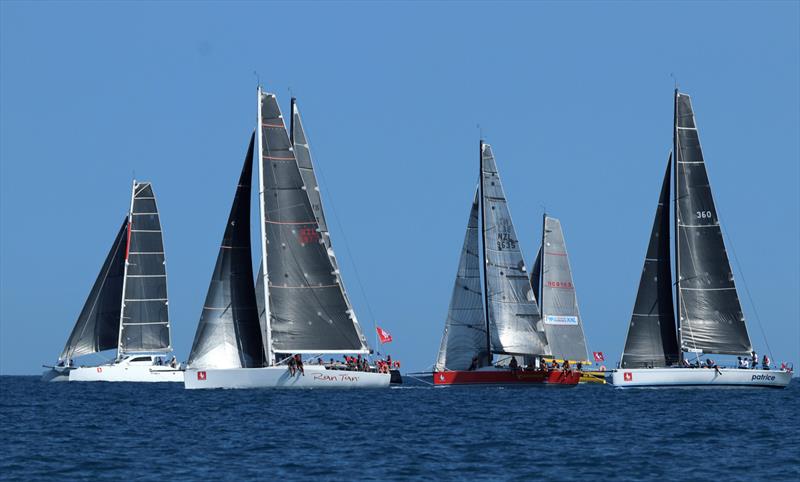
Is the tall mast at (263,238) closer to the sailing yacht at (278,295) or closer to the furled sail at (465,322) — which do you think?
the sailing yacht at (278,295)

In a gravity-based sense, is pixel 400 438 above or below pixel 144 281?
below

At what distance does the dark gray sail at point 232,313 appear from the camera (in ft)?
180

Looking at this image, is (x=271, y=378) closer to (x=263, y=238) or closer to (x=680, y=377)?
(x=263, y=238)

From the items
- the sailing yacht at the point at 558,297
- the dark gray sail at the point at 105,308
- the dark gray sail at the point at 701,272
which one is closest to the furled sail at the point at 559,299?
the sailing yacht at the point at 558,297

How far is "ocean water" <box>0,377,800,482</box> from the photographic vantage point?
3053 centimetres

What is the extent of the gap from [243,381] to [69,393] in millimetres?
17167

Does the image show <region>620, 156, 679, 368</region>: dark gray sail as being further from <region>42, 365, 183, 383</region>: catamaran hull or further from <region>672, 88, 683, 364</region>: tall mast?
<region>42, 365, 183, 383</region>: catamaran hull

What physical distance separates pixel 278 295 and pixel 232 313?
79.4 inches

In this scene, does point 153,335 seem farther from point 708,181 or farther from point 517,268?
point 708,181

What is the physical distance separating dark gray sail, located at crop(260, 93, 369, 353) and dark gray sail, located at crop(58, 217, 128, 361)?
27.7 meters

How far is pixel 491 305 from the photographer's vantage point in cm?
6391

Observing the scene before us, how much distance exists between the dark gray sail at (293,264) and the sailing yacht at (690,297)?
13.0 meters

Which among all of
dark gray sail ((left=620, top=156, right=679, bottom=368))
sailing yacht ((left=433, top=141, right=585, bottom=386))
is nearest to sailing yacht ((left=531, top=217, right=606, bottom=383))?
sailing yacht ((left=433, top=141, right=585, bottom=386))

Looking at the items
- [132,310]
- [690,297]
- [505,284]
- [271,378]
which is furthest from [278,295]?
[132,310]
